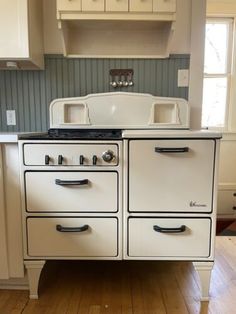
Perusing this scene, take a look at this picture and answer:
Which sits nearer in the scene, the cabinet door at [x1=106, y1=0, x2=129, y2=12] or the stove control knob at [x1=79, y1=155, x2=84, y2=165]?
the stove control knob at [x1=79, y1=155, x2=84, y2=165]

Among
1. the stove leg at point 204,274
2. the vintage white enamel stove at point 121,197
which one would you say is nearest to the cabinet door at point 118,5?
the vintage white enamel stove at point 121,197

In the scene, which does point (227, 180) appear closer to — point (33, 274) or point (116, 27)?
point (116, 27)

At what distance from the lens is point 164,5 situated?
1.54 metres

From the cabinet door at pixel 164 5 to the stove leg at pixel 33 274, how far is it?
5.09 ft

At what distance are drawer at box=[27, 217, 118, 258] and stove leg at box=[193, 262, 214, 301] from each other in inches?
17.0

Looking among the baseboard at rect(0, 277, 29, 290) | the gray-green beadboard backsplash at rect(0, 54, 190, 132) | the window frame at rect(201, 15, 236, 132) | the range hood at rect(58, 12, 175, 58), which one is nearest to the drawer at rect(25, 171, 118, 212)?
the baseboard at rect(0, 277, 29, 290)

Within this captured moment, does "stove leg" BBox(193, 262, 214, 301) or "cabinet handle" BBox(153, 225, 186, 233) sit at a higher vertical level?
"cabinet handle" BBox(153, 225, 186, 233)

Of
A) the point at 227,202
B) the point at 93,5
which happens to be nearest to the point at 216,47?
the point at 227,202

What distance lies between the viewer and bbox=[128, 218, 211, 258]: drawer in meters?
1.32

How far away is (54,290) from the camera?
1505 millimetres

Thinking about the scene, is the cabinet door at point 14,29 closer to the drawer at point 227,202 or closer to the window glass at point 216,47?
the window glass at point 216,47

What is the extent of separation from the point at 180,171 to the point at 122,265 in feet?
2.81

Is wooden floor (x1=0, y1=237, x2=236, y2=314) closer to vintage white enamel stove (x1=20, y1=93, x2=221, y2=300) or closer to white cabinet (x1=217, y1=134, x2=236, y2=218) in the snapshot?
vintage white enamel stove (x1=20, y1=93, x2=221, y2=300)

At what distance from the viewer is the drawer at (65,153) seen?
1.28 m
